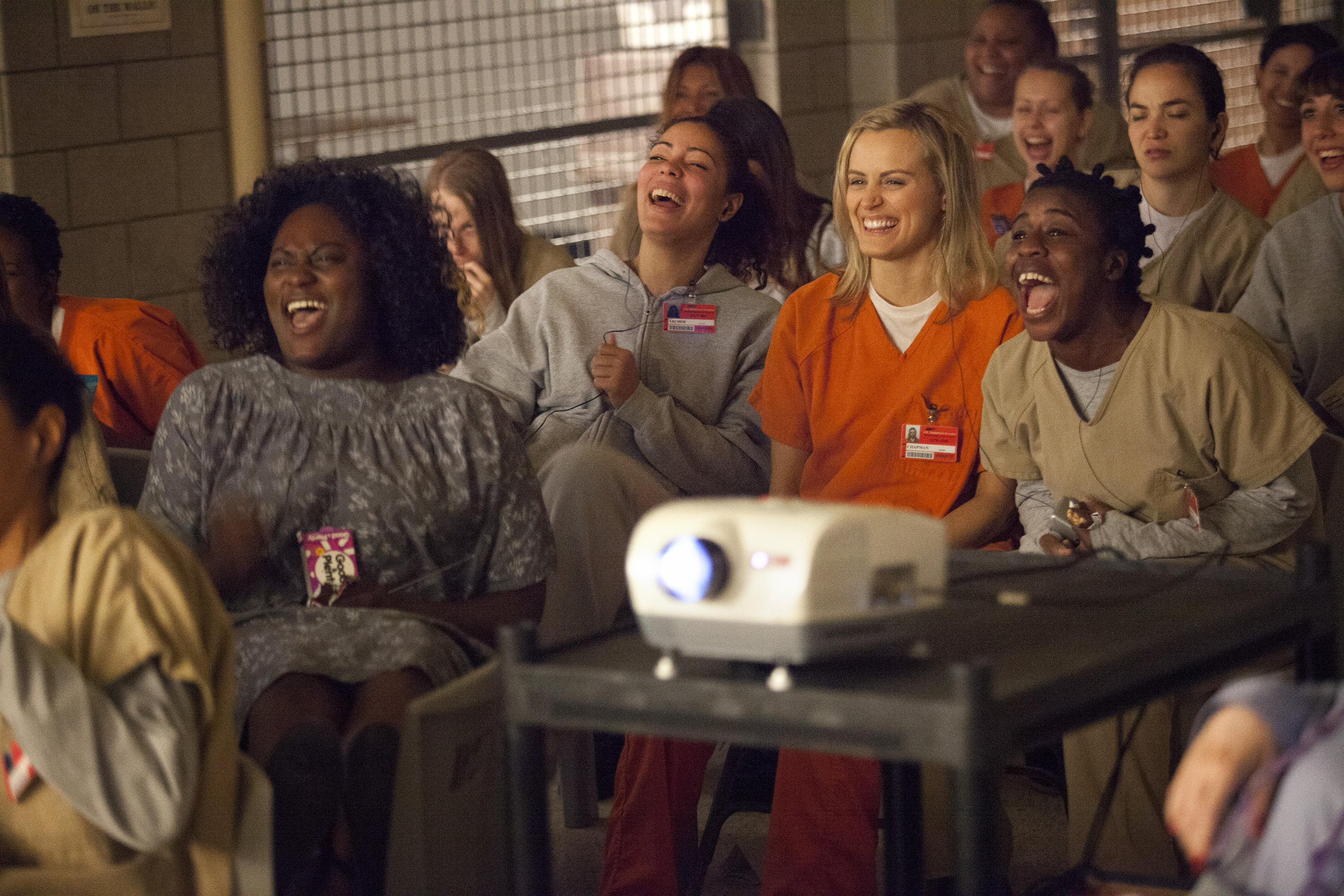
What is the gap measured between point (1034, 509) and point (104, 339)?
1958 mm

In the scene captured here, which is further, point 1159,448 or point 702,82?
point 702,82

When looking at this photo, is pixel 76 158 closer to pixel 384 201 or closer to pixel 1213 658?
pixel 384 201

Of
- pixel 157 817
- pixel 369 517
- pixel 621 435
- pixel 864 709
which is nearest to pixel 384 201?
pixel 369 517

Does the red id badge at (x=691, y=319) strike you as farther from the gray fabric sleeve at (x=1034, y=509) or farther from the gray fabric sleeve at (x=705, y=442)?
the gray fabric sleeve at (x=1034, y=509)

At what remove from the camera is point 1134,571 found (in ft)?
6.98

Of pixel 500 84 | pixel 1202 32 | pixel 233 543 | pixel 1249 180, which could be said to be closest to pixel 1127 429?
pixel 233 543

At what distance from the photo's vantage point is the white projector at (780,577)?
1.58m

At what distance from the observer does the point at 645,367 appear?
11.5 ft

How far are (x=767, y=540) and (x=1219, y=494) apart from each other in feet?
4.35

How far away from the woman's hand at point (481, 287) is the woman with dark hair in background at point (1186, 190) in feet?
5.25

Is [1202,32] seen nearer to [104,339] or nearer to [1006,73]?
[1006,73]

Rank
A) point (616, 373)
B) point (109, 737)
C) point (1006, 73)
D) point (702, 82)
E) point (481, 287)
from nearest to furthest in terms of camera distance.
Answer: point (109, 737) < point (616, 373) < point (481, 287) < point (702, 82) < point (1006, 73)

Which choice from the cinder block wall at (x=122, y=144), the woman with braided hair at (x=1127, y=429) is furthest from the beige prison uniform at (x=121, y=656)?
the cinder block wall at (x=122, y=144)

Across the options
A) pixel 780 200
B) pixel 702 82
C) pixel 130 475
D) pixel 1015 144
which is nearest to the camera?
pixel 130 475
